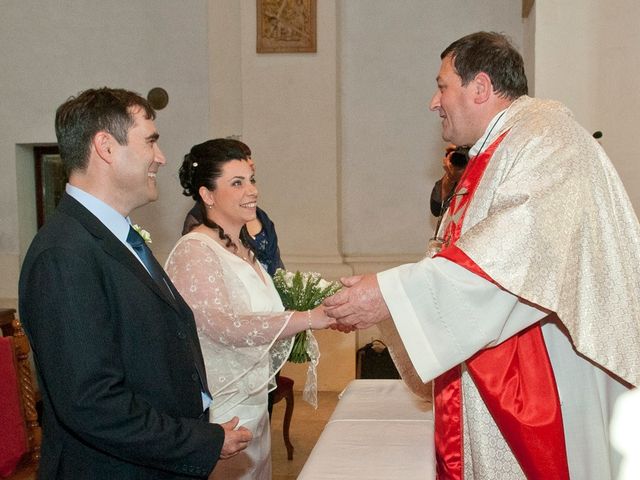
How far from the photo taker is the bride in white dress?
3.10m

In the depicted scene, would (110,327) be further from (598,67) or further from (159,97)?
(159,97)

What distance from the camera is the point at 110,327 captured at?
1926 millimetres

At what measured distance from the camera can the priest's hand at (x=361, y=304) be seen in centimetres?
242

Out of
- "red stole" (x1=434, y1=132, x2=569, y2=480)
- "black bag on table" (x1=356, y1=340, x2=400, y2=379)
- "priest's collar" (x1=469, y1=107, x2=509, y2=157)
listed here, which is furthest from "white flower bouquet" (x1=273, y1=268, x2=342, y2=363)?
"black bag on table" (x1=356, y1=340, x2=400, y2=379)

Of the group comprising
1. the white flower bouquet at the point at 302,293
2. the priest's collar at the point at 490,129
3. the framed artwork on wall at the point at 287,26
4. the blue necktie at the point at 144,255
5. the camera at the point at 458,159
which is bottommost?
the white flower bouquet at the point at 302,293

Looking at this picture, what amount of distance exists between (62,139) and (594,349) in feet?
5.30

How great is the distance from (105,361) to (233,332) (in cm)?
124

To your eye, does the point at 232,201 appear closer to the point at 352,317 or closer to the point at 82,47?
the point at 352,317

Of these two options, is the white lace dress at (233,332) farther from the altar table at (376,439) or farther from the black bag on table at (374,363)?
the black bag on table at (374,363)

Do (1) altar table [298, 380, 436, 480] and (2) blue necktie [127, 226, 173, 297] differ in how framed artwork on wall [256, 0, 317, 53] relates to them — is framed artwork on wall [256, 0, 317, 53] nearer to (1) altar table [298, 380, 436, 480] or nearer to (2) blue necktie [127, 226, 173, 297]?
(1) altar table [298, 380, 436, 480]

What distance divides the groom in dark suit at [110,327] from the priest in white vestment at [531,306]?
64cm

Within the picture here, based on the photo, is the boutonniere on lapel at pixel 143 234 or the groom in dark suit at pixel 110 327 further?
the boutonniere on lapel at pixel 143 234

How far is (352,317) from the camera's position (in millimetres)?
2518

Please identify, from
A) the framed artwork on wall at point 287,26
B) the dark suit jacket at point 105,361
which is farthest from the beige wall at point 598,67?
the dark suit jacket at point 105,361
